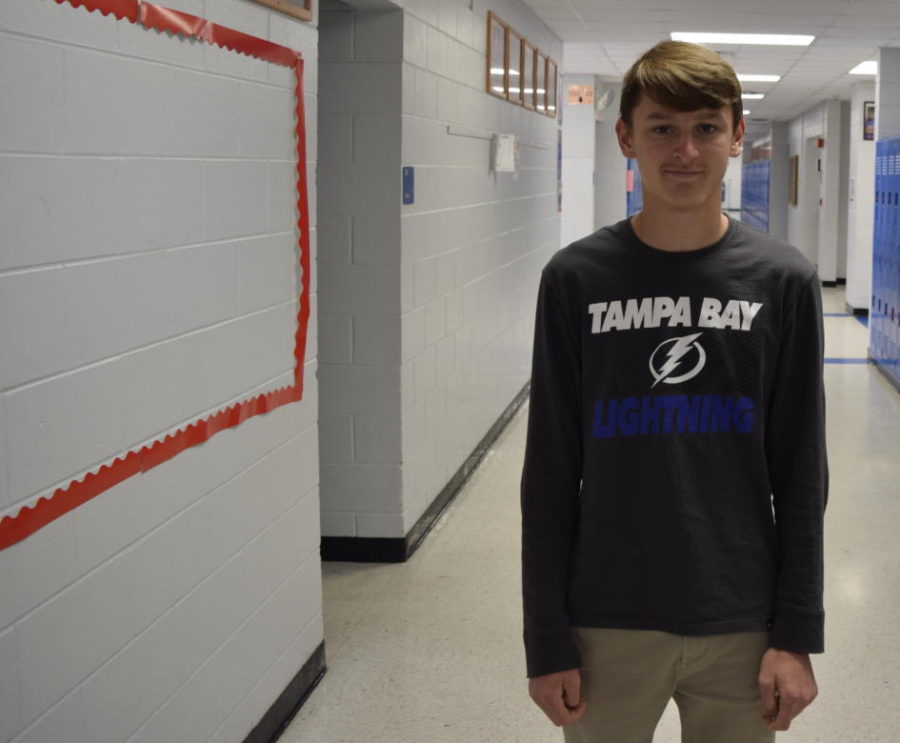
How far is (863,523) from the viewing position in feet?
15.9

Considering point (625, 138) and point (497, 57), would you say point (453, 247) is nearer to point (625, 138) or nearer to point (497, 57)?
point (497, 57)

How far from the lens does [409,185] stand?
419cm

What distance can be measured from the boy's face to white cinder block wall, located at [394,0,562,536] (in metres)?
2.73

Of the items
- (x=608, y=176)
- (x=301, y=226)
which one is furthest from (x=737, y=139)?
(x=608, y=176)

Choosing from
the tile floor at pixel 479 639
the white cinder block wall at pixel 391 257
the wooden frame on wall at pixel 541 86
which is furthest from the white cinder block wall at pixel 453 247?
the wooden frame on wall at pixel 541 86

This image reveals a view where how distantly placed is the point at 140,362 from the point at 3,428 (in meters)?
0.45

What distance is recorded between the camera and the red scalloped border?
175 cm

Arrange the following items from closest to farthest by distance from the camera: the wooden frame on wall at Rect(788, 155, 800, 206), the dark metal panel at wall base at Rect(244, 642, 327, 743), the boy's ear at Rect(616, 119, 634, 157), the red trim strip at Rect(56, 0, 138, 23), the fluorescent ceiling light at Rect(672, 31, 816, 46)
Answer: the boy's ear at Rect(616, 119, 634, 157)
the red trim strip at Rect(56, 0, 138, 23)
the dark metal panel at wall base at Rect(244, 642, 327, 743)
the fluorescent ceiling light at Rect(672, 31, 816, 46)
the wooden frame on wall at Rect(788, 155, 800, 206)

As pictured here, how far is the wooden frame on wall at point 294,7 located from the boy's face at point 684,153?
1.48 metres

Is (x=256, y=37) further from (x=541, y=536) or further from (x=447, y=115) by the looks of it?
(x=447, y=115)

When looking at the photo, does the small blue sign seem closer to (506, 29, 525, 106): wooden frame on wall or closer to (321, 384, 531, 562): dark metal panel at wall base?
(321, 384, 531, 562): dark metal panel at wall base

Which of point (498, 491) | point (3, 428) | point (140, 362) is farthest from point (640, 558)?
point (498, 491)

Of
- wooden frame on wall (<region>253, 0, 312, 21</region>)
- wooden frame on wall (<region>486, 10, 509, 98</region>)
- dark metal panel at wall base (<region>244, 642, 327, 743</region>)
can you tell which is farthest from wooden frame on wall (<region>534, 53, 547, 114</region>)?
dark metal panel at wall base (<region>244, 642, 327, 743</region>)

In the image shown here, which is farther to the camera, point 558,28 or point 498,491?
point 558,28
